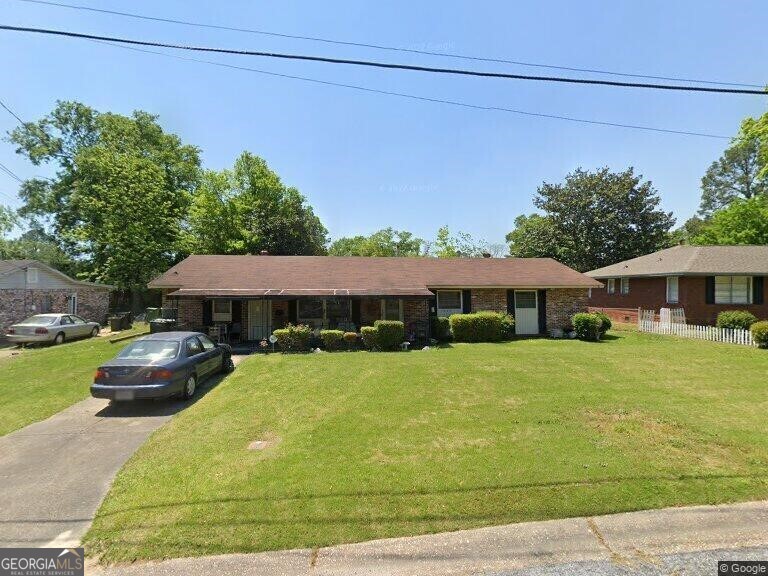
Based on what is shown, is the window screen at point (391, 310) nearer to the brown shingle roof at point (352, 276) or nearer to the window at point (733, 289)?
the brown shingle roof at point (352, 276)

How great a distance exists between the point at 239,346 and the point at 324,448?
1116 cm

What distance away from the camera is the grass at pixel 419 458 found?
3.88 m

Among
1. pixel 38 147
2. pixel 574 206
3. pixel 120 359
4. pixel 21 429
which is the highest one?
pixel 38 147

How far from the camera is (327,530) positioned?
3729 millimetres

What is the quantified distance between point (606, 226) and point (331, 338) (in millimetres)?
32387

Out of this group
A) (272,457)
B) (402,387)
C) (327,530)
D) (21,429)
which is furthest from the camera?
(402,387)

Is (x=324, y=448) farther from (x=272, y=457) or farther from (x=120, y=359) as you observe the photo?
(x=120, y=359)

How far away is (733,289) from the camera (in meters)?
20.1

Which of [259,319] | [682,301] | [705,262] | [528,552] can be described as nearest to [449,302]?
[259,319]

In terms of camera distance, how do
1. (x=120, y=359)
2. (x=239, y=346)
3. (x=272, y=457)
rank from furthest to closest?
(x=239, y=346) → (x=120, y=359) → (x=272, y=457)

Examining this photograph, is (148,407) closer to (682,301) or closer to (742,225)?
(682,301)

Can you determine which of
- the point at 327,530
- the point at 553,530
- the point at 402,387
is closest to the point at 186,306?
the point at 402,387

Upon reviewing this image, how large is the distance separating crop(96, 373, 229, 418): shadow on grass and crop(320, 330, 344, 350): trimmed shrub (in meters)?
5.70

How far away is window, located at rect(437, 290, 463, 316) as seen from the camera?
728 inches
